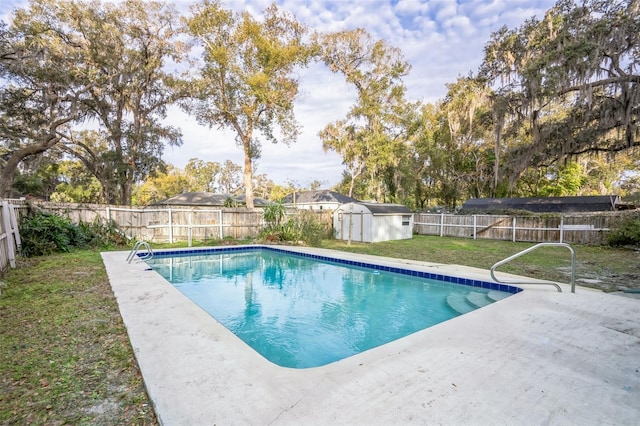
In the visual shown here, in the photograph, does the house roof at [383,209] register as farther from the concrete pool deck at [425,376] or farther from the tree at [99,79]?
the tree at [99,79]

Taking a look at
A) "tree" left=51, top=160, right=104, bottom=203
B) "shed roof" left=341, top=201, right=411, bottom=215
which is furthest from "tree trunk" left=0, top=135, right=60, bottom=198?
"shed roof" left=341, top=201, right=411, bottom=215

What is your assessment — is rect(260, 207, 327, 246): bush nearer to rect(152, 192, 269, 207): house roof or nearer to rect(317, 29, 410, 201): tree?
rect(152, 192, 269, 207): house roof

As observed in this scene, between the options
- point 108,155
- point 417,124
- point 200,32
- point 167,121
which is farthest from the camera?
point 417,124

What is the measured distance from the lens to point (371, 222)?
12852 millimetres

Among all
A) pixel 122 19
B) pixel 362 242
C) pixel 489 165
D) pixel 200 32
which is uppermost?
pixel 122 19

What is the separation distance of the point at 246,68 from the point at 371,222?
30.0 ft

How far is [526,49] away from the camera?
12594 millimetres

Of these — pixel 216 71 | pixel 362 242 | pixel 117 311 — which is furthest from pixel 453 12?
pixel 117 311

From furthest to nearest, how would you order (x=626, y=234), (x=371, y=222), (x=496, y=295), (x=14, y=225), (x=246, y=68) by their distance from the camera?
(x=246, y=68) → (x=371, y=222) → (x=626, y=234) → (x=14, y=225) → (x=496, y=295)

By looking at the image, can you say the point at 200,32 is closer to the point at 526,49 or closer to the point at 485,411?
the point at 526,49

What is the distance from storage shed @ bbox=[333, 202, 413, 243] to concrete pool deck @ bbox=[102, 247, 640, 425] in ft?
30.6

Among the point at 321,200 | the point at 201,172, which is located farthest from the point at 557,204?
the point at 201,172

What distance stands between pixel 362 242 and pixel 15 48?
49.0 feet

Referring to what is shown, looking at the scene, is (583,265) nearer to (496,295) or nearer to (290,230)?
(496,295)
